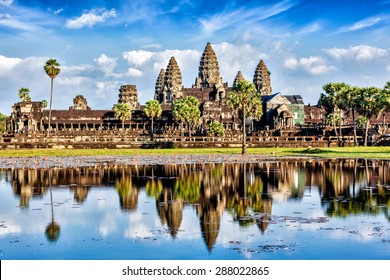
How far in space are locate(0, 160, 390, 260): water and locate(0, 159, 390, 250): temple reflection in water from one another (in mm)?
49

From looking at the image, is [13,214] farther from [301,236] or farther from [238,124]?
[238,124]

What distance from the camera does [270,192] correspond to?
27.3 m

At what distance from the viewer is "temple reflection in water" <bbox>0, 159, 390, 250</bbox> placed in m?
21.1

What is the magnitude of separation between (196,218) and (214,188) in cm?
898

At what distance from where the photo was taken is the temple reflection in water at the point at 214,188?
21.1m

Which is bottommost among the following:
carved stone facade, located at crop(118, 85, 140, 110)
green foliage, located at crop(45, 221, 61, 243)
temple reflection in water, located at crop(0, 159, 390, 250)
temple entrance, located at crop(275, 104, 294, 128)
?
green foliage, located at crop(45, 221, 61, 243)

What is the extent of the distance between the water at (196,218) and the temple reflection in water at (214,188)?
0.16ft

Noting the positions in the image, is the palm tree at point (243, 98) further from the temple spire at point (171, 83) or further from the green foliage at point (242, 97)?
the temple spire at point (171, 83)

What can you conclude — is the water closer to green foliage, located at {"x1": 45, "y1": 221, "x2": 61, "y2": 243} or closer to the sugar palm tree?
green foliage, located at {"x1": 45, "y1": 221, "x2": 61, "y2": 243}

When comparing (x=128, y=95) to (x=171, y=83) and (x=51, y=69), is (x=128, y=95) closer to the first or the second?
(x=171, y=83)

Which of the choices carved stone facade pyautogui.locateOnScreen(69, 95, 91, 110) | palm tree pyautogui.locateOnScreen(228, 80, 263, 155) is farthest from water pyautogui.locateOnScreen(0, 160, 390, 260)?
carved stone facade pyautogui.locateOnScreen(69, 95, 91, 110)

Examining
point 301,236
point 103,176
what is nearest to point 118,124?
point 103,176

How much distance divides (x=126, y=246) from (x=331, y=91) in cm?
8788

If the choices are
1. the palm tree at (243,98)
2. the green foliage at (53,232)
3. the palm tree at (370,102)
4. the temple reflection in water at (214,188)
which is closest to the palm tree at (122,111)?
the palm tree at (243,98)
